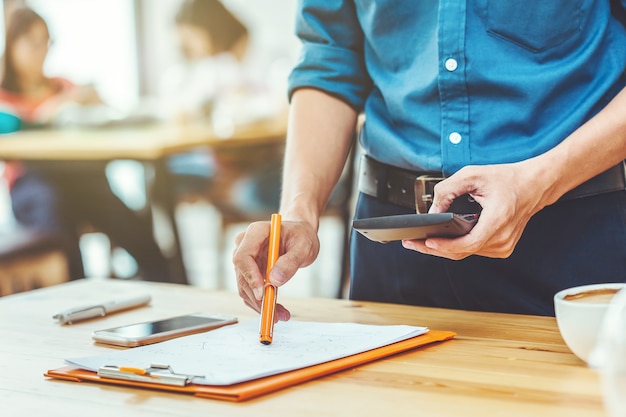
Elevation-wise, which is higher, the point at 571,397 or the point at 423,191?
the point at 423,191

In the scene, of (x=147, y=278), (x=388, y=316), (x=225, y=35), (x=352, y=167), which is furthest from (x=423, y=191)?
(x=225, y=35)

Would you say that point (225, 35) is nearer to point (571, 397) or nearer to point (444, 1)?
point (444, 1)

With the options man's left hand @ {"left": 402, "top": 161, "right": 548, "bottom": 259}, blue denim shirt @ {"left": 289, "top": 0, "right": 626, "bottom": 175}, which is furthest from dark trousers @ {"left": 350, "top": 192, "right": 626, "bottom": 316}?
man's left hand @ {"left": 402, "top": 161, "right": 548, "bottom": 259}

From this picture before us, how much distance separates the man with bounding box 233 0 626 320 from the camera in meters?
1.01

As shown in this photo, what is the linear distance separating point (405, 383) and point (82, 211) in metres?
3.49

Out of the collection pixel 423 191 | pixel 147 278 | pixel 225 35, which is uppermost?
pixel 225 35

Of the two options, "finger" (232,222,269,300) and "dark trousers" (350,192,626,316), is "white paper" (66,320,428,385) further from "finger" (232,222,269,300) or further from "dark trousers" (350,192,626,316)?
"dark trousers" (350,192,626,316)

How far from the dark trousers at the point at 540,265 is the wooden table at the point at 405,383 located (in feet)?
0.47

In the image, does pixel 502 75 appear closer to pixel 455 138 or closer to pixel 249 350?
pixel 455 138

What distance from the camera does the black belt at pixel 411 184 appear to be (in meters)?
1.07

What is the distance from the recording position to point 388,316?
100 cm

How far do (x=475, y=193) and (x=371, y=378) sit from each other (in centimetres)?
25

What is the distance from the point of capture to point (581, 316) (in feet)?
2.35

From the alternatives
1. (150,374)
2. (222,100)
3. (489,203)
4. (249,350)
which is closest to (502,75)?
(489,203)
